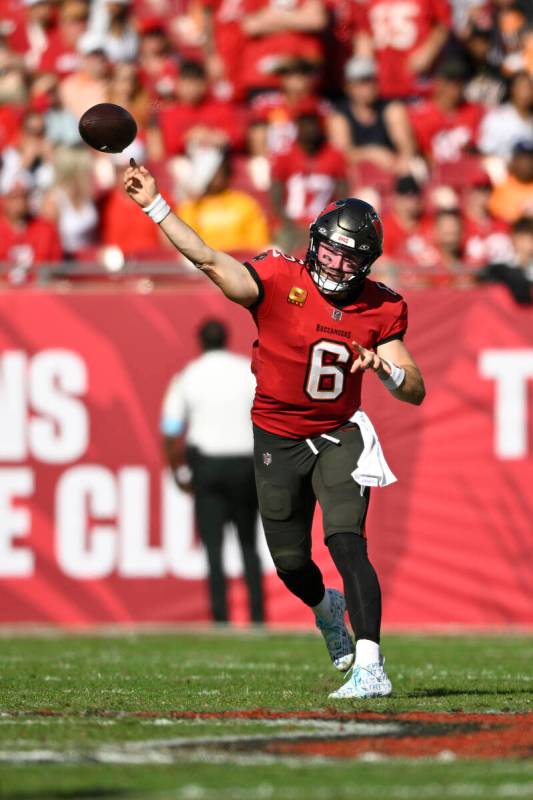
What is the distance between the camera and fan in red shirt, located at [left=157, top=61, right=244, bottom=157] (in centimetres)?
1461

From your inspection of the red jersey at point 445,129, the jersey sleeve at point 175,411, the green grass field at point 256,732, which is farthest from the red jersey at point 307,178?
the green grass field at point 256,732

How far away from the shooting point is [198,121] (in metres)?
14.7

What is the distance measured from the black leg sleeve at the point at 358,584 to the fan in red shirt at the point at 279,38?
9.32 metres

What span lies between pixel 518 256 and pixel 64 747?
809 cm

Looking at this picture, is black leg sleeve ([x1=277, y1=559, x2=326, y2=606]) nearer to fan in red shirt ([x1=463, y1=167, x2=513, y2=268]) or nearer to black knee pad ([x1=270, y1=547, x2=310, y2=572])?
black knee pad ([x1=270, y1=547, x2=310, y2=572])

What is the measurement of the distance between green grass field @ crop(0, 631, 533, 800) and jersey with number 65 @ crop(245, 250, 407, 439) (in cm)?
112

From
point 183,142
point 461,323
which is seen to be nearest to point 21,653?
point 461,323

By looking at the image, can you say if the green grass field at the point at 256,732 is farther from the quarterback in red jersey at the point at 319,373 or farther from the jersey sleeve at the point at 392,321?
the jersey sleeve at the point at 392,321

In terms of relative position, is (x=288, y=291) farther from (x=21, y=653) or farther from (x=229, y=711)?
(x=21, y=653)

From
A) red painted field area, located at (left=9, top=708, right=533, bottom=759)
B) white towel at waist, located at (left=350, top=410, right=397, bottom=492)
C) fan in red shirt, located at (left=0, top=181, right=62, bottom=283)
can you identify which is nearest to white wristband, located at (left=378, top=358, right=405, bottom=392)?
white towel at waist, located at (left=350, top=410, right=397, bottom=492)

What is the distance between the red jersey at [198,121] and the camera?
48.0 ft

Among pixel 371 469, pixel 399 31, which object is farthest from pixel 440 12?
pixel 371 469

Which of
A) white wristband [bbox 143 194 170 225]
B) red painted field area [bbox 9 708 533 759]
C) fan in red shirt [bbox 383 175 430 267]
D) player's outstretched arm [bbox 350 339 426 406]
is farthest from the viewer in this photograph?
fan in red shirt [bbox 383 175 430 267]

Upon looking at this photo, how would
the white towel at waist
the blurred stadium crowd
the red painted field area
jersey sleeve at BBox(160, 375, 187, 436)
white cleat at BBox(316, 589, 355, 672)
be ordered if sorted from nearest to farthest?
the red painted field area, the white towel at waist, white cleat at BBox(316, 589, 355, 672), jersey sleeve at BBox(160, 375, 187, 436), the blurred stadium crowd
